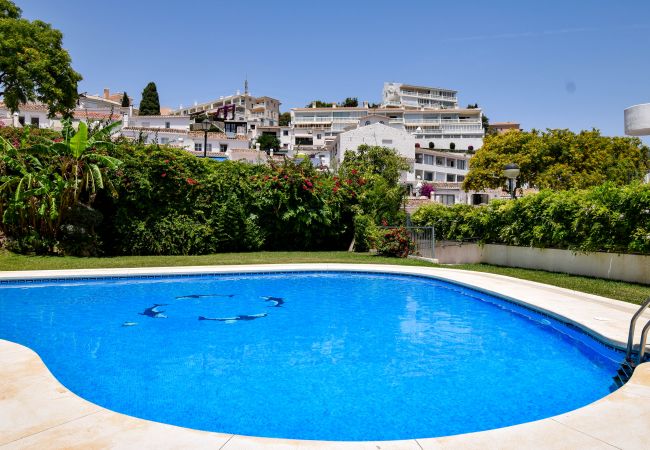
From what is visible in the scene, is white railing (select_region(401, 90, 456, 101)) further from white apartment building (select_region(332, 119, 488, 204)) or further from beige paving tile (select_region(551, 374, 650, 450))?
beige paving tile (select_region(551, 374, 650, 450))

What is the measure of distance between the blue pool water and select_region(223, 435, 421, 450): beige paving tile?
98 cm

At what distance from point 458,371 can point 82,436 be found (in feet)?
16.5

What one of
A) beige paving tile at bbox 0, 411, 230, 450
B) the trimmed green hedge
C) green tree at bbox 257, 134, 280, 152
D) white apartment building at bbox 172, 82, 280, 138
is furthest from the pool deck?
white apartment building at bbox 172, 82, 280, 138

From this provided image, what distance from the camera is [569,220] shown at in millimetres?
14195

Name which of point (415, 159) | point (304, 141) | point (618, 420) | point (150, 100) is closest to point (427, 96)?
point (304, 141)

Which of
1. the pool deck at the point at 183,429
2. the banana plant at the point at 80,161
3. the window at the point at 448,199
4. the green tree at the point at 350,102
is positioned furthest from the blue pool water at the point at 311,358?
the green tree at the point at 350,102

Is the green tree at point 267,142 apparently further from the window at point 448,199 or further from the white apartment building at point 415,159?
the window at point 448,199

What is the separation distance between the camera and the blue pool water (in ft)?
17.7

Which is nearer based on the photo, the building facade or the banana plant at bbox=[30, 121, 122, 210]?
the banana plant at bbox=[30, 121, 122, 210]

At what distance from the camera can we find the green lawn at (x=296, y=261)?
11.7 m

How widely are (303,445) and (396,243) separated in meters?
15.6

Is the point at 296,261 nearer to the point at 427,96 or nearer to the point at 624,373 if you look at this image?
the point at 624,373

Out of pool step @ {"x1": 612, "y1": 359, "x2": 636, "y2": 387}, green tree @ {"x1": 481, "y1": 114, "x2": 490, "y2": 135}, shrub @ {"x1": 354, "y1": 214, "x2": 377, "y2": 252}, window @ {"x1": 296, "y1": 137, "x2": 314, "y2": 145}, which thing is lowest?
pool step @ {"x1": 612, "y1": 359, "x2": 636, "y2": 387}

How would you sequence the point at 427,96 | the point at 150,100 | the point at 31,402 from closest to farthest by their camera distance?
1. the point at 31,402
2. the point at 150,100
3. the point at 427,96
